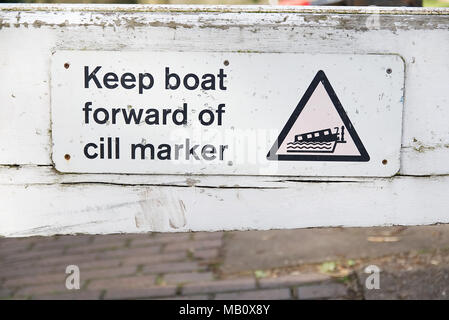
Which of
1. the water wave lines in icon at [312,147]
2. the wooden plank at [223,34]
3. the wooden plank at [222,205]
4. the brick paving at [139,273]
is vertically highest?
the wooden plank at [223,34]

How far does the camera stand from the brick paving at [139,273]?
345 centimetres

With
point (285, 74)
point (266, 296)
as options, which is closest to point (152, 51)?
point (285, 74)

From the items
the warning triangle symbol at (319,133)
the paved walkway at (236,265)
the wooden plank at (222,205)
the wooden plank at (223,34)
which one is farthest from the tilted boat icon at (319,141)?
the paved walkway at (236,265)

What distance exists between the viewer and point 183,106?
5.94 feet

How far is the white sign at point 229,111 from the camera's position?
1805 mm

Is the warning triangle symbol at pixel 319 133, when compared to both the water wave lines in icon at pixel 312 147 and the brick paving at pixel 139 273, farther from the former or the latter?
the brick paving at pixel 139 273

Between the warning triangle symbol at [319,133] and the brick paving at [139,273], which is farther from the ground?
the warning triangle symbol at [319,133]

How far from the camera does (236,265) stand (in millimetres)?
3795

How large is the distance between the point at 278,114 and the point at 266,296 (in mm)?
1760

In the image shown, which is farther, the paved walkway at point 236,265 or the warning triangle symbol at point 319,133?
the paved walkway at point 236,265

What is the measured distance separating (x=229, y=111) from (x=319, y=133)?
278 mm

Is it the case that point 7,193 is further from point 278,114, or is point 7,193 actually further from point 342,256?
point 342,256

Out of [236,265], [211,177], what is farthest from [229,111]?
[236,265]

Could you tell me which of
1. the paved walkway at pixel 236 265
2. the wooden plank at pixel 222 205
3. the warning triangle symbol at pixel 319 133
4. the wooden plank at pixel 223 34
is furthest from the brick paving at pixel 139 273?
the wooden plank at pixel 223 34
